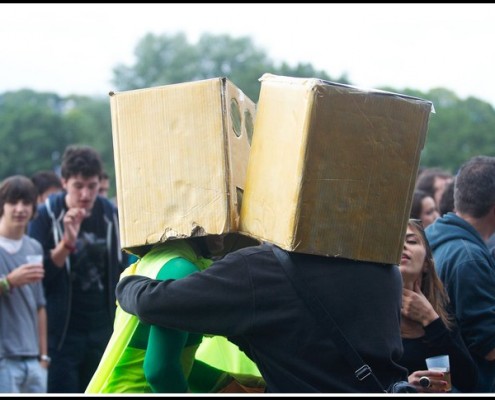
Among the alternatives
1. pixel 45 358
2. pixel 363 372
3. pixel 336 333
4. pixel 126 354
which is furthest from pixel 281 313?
pixel 45 358

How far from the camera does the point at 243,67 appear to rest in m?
85.3

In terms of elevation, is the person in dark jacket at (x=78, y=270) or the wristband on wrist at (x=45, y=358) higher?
the person in dark jacket at (x=78, y=270)

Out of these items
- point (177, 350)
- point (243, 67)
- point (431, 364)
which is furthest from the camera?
point (243, 67)

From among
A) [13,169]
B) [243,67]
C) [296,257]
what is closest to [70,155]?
[296,257]

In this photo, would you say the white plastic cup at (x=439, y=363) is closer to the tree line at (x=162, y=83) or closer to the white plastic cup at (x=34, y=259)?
the white plastic cup at (x=34, y=259)

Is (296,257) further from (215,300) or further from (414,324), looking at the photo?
(414,324)

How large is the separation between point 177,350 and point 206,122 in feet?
2.57

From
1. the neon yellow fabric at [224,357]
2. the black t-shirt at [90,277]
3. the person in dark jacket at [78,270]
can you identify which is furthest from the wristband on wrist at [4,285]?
the neon yellow fabric at [224,357]

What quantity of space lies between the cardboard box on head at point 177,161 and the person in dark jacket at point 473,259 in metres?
1.54

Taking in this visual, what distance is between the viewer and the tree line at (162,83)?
6166 centimetres

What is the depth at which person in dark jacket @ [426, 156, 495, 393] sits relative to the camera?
171 inches

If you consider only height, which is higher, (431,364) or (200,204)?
(200,204)

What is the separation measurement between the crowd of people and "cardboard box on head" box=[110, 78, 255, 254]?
13 cm

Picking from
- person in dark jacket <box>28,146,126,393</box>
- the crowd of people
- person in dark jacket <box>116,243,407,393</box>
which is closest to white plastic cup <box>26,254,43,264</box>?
the crowd of people
